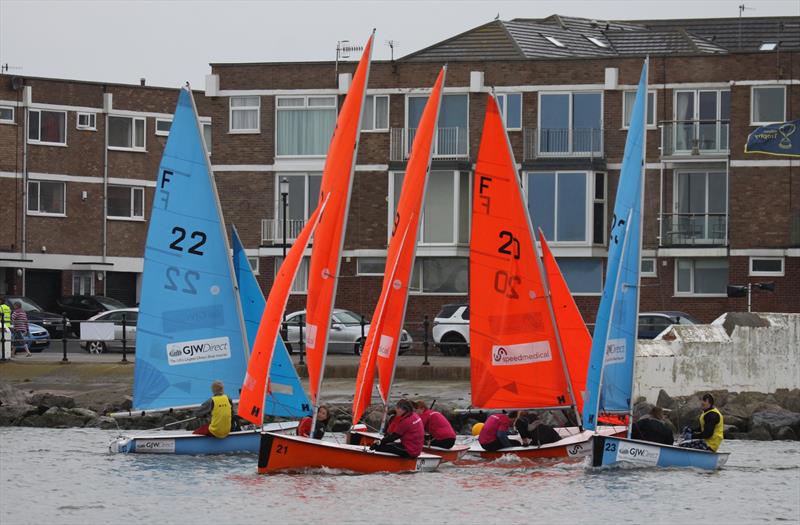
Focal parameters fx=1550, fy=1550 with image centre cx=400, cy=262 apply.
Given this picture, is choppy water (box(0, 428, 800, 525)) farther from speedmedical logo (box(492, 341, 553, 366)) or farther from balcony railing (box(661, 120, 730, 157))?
balcony railing (box(661, 120, 730, 157))

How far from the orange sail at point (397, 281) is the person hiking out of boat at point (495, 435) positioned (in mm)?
2040

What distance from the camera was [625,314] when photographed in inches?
1095

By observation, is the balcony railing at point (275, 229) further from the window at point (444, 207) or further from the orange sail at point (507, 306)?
the orange sail at point (507, 306)

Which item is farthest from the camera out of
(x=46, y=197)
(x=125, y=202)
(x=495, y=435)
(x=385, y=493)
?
(x=125, y=202)

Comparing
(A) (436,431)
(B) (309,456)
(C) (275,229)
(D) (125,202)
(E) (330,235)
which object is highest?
(D) (125,202)

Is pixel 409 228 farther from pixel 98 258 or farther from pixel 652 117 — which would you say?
pixel 98 258

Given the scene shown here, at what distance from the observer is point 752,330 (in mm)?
36656

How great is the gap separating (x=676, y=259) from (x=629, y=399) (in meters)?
26.7

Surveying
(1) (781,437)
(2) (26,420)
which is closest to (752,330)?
(1) (781,437)

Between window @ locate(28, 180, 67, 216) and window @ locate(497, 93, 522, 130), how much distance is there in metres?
20.9

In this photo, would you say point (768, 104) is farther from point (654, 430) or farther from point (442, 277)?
point (654, 430)

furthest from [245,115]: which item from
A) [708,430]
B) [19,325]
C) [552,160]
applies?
[708,430]

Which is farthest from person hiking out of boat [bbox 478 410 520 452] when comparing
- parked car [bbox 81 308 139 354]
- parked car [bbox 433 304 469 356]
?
parked car [bbox 433 304 469 356]

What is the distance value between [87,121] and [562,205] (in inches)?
884
